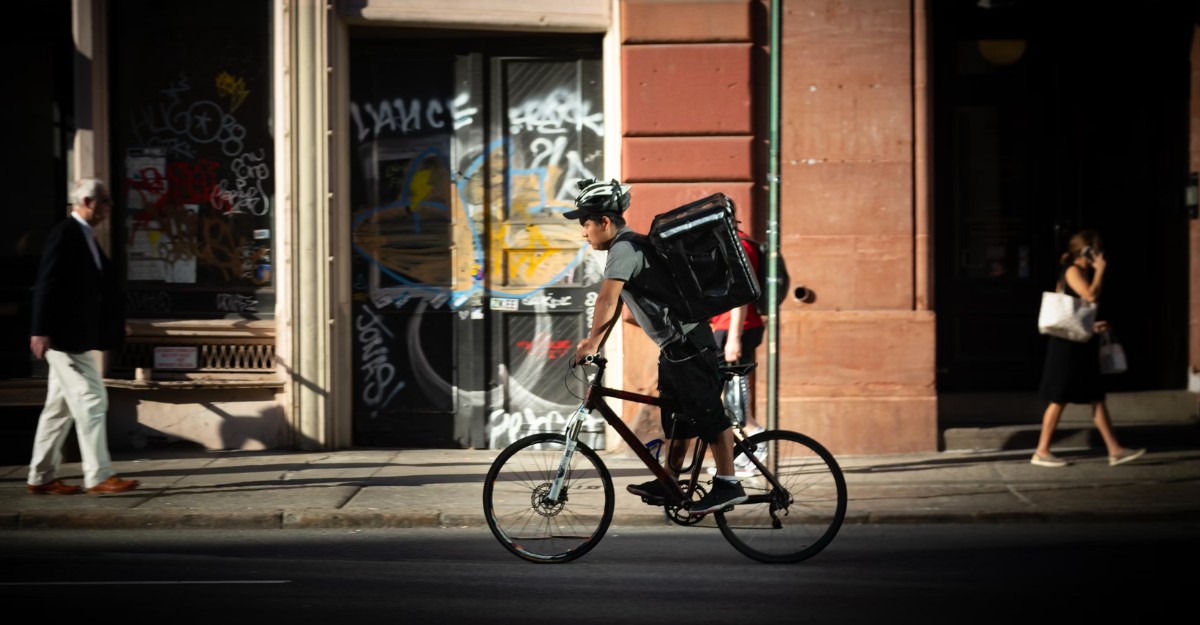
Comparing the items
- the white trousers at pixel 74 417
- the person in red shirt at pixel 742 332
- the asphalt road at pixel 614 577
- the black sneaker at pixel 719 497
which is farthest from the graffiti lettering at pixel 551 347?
the black sneaker at pixel 719 497

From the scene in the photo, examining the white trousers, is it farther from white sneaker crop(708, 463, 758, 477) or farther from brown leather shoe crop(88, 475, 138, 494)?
white sneaker crop(708, 463, 758, 477)

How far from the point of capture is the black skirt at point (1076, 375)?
9344 mm

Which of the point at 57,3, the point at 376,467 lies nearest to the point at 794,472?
the point at 376,467

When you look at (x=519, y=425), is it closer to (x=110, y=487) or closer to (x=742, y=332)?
(x=742, y=332)

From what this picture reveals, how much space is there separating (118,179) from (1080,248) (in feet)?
24.6

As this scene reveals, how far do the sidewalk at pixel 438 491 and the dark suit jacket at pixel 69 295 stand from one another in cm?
102

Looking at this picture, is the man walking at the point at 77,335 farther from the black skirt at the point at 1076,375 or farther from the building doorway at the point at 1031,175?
the building doorway at the point at 1031,175

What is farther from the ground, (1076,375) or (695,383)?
(695,383)

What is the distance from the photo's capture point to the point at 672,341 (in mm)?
6246

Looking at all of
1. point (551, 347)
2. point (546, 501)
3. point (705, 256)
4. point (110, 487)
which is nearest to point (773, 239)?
point (705, 256)

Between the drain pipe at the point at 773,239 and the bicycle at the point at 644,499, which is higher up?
the drain pipe at the point at 773,239

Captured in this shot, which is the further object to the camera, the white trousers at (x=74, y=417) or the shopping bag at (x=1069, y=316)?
the shopping bag at (x=1069, y=316)

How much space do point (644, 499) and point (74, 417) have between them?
4044 millimetres

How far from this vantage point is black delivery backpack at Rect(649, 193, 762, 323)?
20.1 feet
